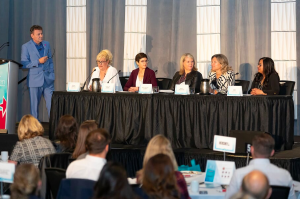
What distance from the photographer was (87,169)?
2902mm

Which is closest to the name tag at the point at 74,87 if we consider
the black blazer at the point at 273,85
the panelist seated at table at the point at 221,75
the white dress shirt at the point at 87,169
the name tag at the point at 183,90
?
the name tag at the point at 183,90

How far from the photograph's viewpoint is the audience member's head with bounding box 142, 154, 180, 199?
229 cm

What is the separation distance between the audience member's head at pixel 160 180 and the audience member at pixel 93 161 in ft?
2.17

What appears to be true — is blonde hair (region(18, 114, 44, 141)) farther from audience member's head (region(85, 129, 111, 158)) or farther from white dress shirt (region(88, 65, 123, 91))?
white dress shirt (region(88, 65, 123, 91))

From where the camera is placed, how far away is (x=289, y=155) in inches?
191

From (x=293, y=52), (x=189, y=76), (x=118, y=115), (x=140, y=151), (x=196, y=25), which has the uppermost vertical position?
(x=196, y=25)

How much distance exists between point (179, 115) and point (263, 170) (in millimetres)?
2588

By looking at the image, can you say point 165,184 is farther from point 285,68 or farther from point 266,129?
point 285,68

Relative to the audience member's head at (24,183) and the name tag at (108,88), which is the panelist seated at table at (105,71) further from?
the audience member's head at (24,183)

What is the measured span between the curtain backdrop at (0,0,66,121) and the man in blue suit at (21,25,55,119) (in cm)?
138

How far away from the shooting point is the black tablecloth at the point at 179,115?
16.8ft

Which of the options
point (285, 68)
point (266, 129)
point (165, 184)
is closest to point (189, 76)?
point (266, 129)

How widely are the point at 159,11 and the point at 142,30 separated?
1.40 ft

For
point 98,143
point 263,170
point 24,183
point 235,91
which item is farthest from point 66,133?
point 235,91
